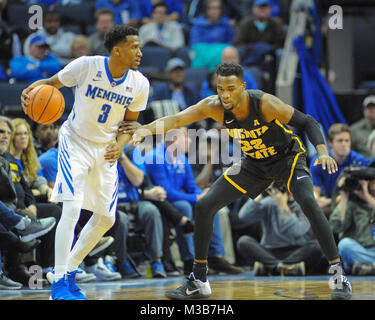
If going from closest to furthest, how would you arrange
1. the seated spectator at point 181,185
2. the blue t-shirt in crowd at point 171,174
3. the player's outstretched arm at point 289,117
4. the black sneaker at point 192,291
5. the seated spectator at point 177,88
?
the player's outstretched arm at point 289,117 → the black sneaker at point 192,291 → the seated spectator at point 181,185 → the blue t-shirt in crowd at point 171,174 → the seated spectator at point 177,88

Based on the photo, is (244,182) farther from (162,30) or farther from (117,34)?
(162,30)

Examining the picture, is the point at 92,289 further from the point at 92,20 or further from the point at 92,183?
the point at 92,20

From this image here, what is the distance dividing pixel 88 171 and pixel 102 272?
1.99 m

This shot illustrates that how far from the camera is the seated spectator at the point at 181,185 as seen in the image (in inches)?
291

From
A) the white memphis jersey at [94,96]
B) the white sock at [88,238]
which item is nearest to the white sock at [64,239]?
the white sock at [88,238]

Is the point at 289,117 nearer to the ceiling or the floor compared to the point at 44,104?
nearer to the floor

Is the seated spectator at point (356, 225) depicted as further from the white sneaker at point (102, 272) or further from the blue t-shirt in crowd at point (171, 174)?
the white sneaker at point (102, 272)

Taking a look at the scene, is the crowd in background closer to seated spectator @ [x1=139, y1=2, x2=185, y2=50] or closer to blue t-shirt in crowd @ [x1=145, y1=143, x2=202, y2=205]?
blue t-shirt in crowd @ [x1=145, y1=143, x2=202, y2=205]

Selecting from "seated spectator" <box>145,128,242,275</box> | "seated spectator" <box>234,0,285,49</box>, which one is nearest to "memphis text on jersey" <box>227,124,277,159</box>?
"seated spectator" <box>145,128,242,275</box>

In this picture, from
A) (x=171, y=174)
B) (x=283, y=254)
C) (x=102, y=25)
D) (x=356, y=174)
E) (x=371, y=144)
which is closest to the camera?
(x=356, y=174)

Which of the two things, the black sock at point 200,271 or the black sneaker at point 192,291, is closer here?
the black sneaker at point 192,291

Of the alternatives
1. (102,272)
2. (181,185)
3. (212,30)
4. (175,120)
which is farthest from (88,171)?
(212,30)

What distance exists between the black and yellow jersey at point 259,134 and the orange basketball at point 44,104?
131 cm

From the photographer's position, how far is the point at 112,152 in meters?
4.96
